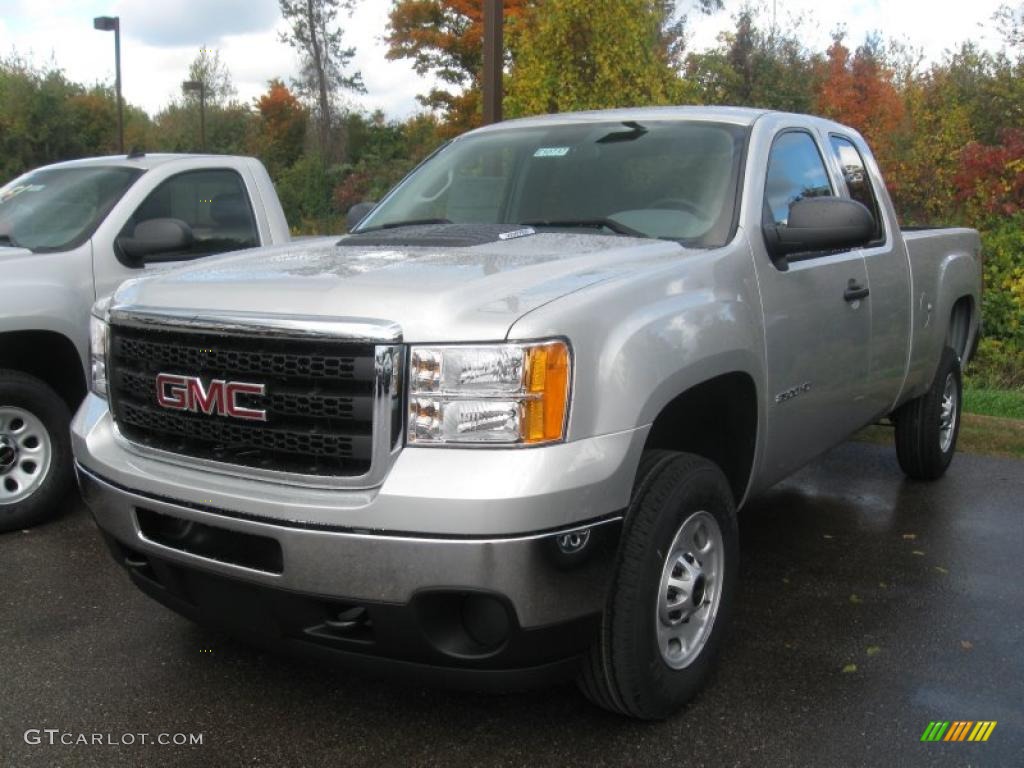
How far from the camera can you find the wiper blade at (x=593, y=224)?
384 cm

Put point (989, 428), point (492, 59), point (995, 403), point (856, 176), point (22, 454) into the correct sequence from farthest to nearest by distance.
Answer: point (492, 59)
point (995, 403)
point (989, 428)
point (22, 454)
point (856, 176)

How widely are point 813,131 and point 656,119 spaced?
2.68 feet

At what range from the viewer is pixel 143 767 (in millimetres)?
3002

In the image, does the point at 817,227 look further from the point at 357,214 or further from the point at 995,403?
the point at 995,403

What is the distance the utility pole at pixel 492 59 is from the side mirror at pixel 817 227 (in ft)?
18.7

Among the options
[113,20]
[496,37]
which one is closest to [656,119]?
[496,37]

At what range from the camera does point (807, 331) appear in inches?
157

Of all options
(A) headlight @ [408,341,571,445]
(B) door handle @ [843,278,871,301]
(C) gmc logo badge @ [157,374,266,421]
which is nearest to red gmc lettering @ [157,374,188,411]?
(C) gmc logo badge @ [157,374,266,421]

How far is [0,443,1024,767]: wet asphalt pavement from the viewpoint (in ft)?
10.1

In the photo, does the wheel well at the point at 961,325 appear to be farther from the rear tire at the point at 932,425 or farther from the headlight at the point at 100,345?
the headlight at the point at 100,345

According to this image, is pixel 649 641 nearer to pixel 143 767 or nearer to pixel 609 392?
pixel 609 392

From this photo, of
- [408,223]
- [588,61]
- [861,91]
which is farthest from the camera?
[861,91]

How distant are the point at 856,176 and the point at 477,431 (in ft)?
10.6

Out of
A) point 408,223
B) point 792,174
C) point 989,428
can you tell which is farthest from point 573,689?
point 989,428
